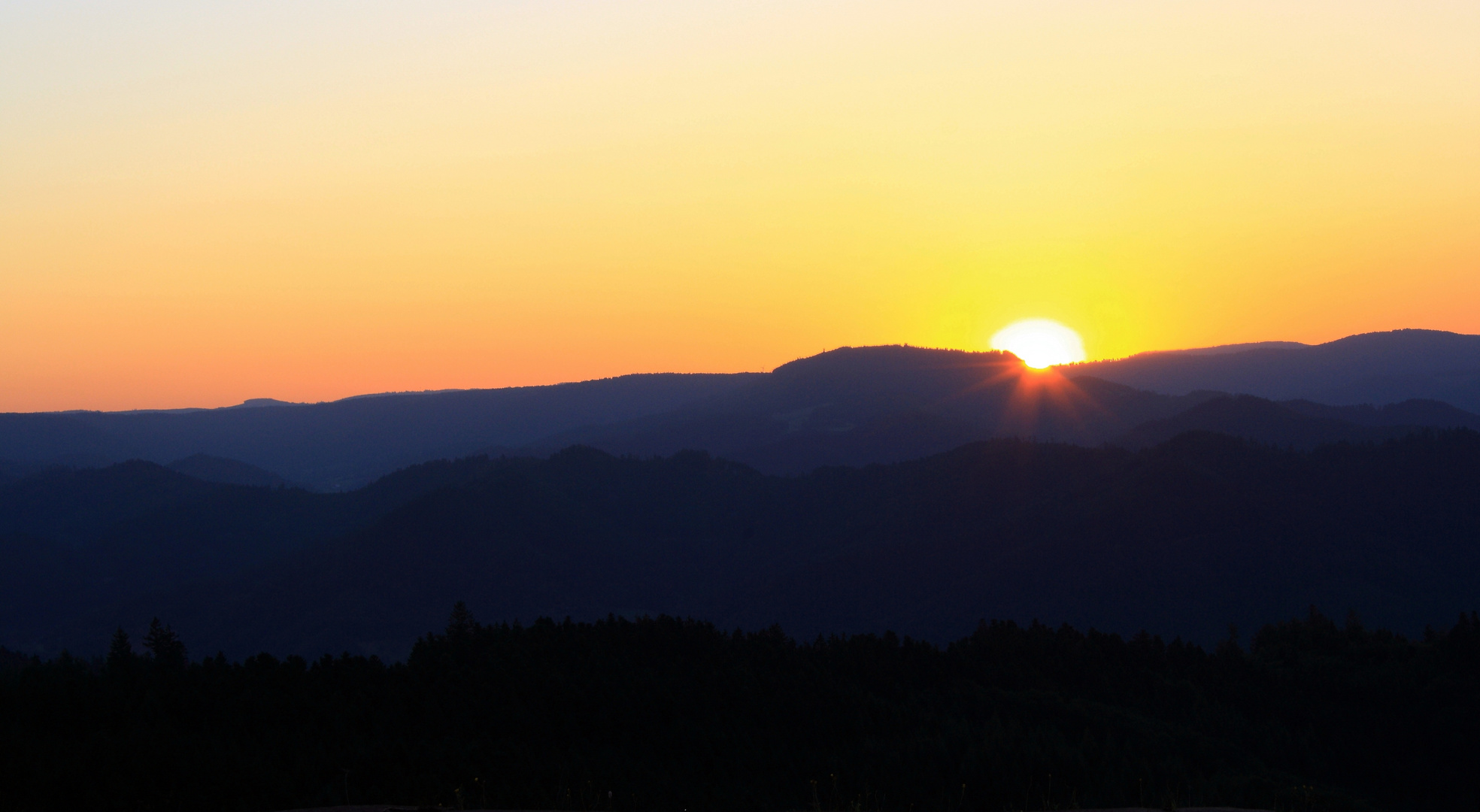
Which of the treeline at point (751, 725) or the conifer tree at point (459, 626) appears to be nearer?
the treeline at point (751, 725)

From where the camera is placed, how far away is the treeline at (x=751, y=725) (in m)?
37.3

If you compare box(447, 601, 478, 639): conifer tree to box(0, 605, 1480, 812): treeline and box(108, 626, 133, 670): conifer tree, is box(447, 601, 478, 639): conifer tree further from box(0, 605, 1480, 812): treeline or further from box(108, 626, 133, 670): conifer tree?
box(108, 626, 133, 670): conifer tree

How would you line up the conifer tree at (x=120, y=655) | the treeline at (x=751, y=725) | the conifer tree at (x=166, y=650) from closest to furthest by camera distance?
the treeline at (x=751, y=725)
the conifer tree at (x=120, y=655)
the conifer tree at (x=166, y=650)

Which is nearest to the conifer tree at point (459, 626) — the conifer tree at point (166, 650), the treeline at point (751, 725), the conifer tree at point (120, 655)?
the treeline at point (751, 725)

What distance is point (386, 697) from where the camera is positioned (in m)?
50.0

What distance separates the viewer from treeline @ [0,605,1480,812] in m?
37.3

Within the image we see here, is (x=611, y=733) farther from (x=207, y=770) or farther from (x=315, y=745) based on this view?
(x=207, y=770)

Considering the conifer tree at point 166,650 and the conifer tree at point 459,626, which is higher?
the conifer tree at point 459,626

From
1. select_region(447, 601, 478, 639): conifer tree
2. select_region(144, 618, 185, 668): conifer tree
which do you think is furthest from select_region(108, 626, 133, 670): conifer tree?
select_region(447, 601, 478, 639): conifer tree

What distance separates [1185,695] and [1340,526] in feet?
438

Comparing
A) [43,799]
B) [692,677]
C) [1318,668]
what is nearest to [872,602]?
[1318,668]

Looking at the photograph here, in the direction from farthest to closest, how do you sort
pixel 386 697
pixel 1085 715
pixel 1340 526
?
1. pixel 1340 526
2. pixel 1085 715
3. pixel 386 697

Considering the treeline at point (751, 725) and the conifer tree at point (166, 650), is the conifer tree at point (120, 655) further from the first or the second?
the conifer tree at point (166, 650)

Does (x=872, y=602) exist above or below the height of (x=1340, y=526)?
below
